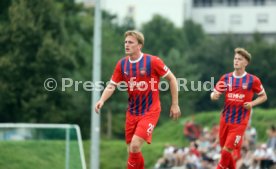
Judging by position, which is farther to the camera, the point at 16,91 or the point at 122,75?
the point at 16,91

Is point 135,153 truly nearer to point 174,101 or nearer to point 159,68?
point 174,101

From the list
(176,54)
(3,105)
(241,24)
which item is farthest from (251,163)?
(241,24)

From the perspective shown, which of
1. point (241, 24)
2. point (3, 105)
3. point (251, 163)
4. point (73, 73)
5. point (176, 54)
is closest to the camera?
point (251, 163)

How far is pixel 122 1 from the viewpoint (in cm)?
11250

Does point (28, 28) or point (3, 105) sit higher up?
point (28, 28)

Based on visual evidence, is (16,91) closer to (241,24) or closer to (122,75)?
(122,75)

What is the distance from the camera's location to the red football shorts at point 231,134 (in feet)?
47.8

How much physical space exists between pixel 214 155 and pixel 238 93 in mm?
8252

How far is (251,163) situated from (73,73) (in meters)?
25.9

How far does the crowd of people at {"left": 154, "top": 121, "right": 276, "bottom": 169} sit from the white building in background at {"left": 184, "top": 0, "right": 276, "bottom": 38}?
83993 mm

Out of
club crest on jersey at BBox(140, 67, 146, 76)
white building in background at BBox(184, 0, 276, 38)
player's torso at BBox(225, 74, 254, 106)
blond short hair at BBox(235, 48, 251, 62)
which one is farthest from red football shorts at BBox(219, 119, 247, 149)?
white building in background at BBox(184, 0, 276, 38)

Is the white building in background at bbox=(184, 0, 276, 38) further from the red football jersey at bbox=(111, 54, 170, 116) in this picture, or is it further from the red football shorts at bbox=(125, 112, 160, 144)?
the red football shorts at bbox=(125, 112, 160, 144)

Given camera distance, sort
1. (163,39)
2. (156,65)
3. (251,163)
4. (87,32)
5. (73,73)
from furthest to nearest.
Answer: (163,39)
(87,32)
(73,73)
(251,163)
(156,65)

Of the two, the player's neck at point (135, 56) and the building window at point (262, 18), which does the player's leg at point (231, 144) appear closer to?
the player's neck at point (135, 56)
